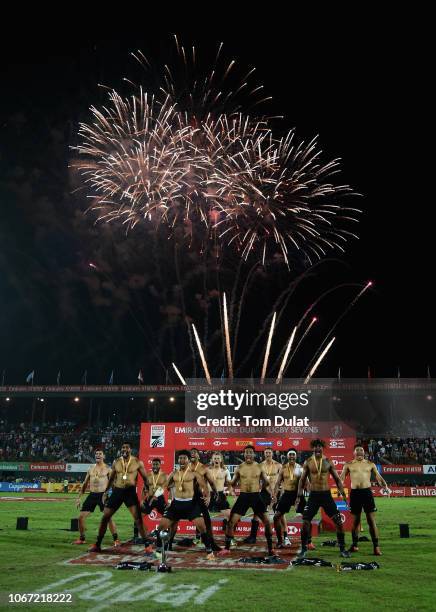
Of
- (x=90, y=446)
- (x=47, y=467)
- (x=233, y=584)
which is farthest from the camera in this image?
(x=90, y=446)

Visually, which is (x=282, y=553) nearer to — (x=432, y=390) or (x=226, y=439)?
(x=226, y=439)

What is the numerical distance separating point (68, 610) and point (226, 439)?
11834 millimetres

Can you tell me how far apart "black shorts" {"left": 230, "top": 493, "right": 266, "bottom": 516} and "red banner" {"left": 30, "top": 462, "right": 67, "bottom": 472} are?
37656 millimetres

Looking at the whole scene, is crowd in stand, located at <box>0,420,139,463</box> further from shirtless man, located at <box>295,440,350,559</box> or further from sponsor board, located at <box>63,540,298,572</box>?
shirtless man, located at <box>295,440,350,559</box>

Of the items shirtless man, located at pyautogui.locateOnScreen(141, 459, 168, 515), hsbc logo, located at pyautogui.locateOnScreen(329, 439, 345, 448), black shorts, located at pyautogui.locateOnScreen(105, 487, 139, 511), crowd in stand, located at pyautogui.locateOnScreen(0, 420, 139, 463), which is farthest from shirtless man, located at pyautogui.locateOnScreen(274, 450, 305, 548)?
crowd in stand, located at pyautogui.locateOnScreen(0, 420, 139, 463)

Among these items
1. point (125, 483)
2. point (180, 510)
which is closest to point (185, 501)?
point (180, 510)

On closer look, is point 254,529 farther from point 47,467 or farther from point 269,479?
point 47,467

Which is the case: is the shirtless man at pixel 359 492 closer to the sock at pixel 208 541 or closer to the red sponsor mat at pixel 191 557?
the red sponsor mat at pixel 191 557

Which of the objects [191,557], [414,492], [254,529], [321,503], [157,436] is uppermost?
[157,436]

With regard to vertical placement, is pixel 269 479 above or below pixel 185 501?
above

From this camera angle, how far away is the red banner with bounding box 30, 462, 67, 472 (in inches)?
1895

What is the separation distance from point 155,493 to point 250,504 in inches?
152

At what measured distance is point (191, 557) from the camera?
1315cm

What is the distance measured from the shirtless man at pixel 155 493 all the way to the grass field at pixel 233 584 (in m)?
2.42
